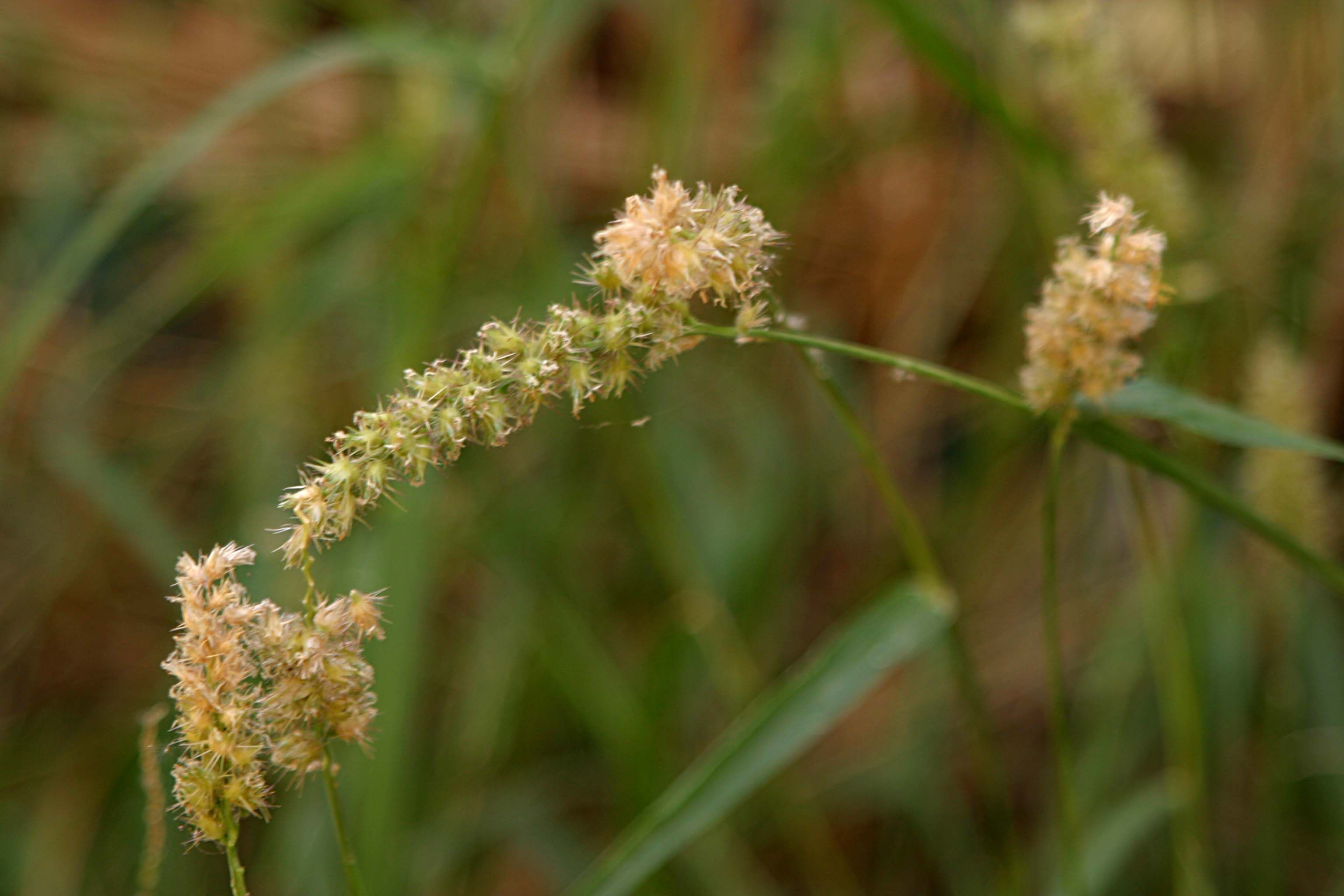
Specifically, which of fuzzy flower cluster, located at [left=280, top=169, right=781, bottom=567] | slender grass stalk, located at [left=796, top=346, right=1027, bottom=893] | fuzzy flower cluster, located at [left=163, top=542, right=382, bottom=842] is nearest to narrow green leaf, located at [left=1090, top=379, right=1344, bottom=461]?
slender grass stalk, located at [left=796, top=346, right=1027, bottom=893]

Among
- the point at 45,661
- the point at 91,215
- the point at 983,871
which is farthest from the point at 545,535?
the point at 91,215

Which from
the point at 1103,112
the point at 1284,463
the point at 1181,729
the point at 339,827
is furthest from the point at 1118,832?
the point at 339,827

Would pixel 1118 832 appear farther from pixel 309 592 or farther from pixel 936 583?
pixel 309 592

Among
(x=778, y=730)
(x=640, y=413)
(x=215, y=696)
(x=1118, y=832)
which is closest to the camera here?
(x=215, y=696)

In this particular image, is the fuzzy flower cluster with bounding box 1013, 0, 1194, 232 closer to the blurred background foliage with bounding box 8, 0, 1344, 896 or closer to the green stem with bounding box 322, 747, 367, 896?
the blurred background foliage with bounding box 8, 0, 1344, 896

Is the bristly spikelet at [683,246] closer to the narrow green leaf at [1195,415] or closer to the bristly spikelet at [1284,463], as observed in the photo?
the narrow green leaf at [1195,415]

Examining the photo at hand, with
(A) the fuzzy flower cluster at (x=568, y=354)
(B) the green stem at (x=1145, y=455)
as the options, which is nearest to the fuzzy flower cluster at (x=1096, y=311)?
(B) the green stem at (x=1145, y=455)
